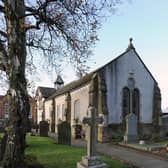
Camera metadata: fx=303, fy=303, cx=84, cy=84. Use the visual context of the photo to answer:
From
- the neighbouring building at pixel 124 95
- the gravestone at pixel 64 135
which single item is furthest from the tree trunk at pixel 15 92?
the neighbouring building at pixel 124 95

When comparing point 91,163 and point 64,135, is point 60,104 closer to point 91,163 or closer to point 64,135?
point 64,135

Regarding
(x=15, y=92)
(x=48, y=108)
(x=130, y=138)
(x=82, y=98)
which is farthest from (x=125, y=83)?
(x=48, y=108)

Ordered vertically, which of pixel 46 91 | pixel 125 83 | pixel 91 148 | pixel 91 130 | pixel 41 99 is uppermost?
pixel 46 91

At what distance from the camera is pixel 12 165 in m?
10.1

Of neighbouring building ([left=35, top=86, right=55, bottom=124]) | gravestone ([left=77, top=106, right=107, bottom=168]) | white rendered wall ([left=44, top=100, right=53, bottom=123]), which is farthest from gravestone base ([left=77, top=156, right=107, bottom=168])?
neighbouring building ([left=35, top=86, right=55, bottom=124])

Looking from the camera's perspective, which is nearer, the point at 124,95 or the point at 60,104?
the point at 124,95

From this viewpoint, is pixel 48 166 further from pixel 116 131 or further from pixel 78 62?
pixel 116 131

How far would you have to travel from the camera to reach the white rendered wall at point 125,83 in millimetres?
26969

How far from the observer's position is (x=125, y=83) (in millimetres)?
27906

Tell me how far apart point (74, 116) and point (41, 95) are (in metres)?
21.9

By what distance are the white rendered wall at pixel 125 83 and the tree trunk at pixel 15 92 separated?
647 inches

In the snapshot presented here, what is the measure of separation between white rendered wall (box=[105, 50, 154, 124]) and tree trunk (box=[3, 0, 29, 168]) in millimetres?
16443

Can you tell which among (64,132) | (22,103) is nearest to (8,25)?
(22,103)

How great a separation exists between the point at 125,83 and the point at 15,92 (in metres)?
18.5
